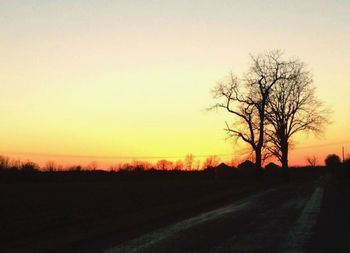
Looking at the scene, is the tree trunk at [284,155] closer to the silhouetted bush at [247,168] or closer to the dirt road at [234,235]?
the silhouetted bush at [247,168]

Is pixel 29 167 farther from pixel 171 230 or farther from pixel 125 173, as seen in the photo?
pixel 171 230

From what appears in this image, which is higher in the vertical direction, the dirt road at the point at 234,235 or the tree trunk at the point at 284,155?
the tree trunk at the point at 284,155

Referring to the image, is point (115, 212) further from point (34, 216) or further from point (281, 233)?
point (281, 233)

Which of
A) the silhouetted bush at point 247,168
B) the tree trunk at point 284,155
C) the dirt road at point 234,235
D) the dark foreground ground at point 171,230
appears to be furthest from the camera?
the silhouetted bush at point 247,168

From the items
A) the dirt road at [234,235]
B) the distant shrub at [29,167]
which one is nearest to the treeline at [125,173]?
the distant shrub at [29,167]

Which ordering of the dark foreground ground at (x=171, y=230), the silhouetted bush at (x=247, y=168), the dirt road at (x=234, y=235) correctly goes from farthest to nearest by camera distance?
1. the silhouetted bush at (x=247, y=168)
2. the dark foreground ground at (x=171, y=230)
3. the dirt road at (x=234, y=235)

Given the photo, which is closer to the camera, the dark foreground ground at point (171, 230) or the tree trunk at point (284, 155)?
the dark foreground ground at point (171, 230)

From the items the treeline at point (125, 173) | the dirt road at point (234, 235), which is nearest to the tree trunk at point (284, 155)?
the treeline at point (125, 173)

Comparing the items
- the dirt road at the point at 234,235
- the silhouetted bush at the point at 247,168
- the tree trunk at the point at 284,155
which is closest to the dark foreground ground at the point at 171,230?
the dirt road at the point at 234,235

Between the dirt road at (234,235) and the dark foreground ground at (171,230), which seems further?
the dark foreground ground at (171,230)

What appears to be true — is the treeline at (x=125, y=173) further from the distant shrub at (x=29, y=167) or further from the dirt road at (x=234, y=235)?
the dirt road at (x=234, y=235)

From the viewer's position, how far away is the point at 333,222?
19.1 metres

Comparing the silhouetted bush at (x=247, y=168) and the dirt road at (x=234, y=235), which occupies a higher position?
the silhouetted bush at (x=247, y=168)

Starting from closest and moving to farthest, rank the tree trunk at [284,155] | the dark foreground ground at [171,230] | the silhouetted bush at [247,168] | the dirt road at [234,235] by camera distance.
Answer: the dirt road at [234,235] < the dark foreground ground at [171,230] < the tree trunk at [284,155] < the silhouetted bush at [247,168]
